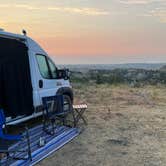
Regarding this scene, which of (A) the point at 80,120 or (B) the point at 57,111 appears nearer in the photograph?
(B) the point at 57,111

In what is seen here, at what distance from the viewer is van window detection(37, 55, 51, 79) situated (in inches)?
435

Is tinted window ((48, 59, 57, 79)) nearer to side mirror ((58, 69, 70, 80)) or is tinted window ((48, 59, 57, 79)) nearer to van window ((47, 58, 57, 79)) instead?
van window ((47, 58, 57, 79))

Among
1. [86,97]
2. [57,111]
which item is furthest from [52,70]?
[86,97]

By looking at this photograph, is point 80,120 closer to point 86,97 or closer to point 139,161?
point 139,161

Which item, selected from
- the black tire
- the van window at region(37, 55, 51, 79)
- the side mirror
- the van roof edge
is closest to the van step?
the black tire

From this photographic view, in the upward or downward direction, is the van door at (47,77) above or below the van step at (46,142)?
above

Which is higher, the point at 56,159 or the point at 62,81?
the point at 62,81

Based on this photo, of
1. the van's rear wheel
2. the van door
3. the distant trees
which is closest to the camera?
the van door

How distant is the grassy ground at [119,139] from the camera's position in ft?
27.2

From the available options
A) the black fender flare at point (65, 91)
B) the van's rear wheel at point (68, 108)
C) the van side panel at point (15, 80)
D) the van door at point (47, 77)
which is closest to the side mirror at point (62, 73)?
the van door at point (47, 77)

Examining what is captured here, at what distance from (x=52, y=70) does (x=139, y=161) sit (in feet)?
13.8

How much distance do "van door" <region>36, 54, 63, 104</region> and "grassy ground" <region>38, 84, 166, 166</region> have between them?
1250 millimetres

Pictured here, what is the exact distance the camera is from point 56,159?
8.27 meters

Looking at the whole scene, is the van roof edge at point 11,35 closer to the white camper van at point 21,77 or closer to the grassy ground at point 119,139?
the white camper van at point 21,77
